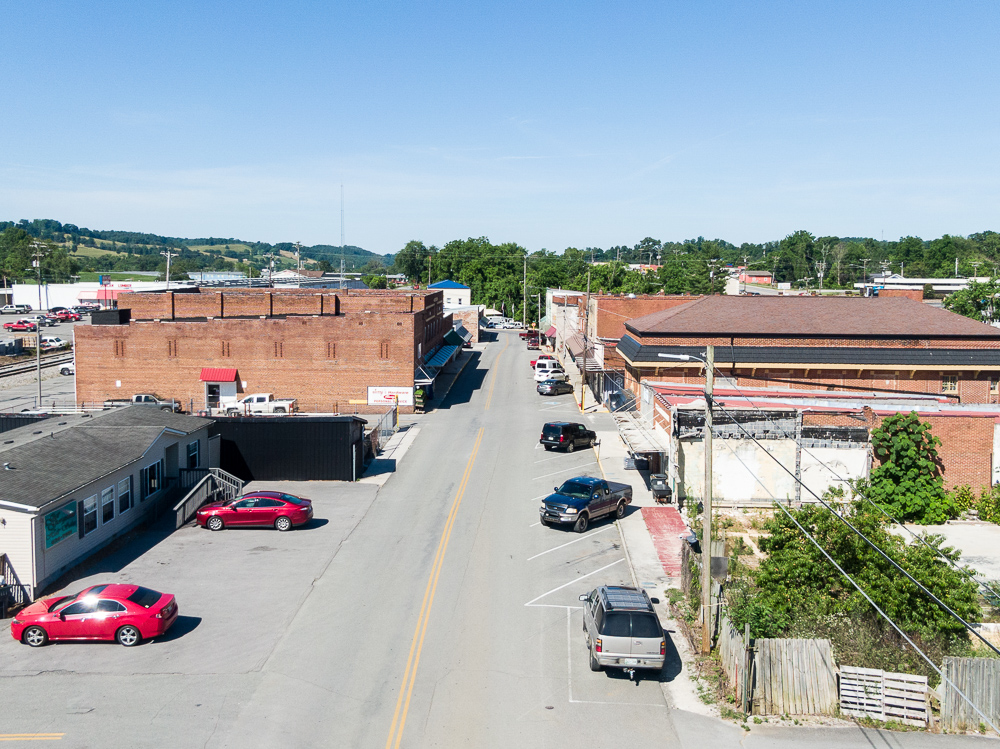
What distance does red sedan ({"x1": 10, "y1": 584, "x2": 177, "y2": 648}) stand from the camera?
19297mm

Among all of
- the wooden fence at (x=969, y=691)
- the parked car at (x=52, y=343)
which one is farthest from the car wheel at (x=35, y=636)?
the parked car at (x=52, y=343)

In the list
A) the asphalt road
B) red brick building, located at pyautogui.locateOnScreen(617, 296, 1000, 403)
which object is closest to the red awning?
the asphalt road

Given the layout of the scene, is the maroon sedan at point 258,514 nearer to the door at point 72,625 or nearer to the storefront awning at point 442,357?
the door at point 72,625

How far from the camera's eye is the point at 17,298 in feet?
492

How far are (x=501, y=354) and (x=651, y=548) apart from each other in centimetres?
6724

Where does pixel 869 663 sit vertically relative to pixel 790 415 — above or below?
below

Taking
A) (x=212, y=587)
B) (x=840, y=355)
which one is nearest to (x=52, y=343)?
(x=212, y=587)

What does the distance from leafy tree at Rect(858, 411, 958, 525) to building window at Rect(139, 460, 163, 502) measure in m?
27.6

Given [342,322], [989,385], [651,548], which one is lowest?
[651,548]

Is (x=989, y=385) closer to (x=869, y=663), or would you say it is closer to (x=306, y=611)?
(x=869, y=663)

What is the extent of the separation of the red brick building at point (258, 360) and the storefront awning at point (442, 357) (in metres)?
7.62

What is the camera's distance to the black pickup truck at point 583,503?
28.7 meters

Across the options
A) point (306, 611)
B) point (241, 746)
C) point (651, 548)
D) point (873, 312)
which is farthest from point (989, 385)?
point (241, 746)

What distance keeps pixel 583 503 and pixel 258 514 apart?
38.6 ft
